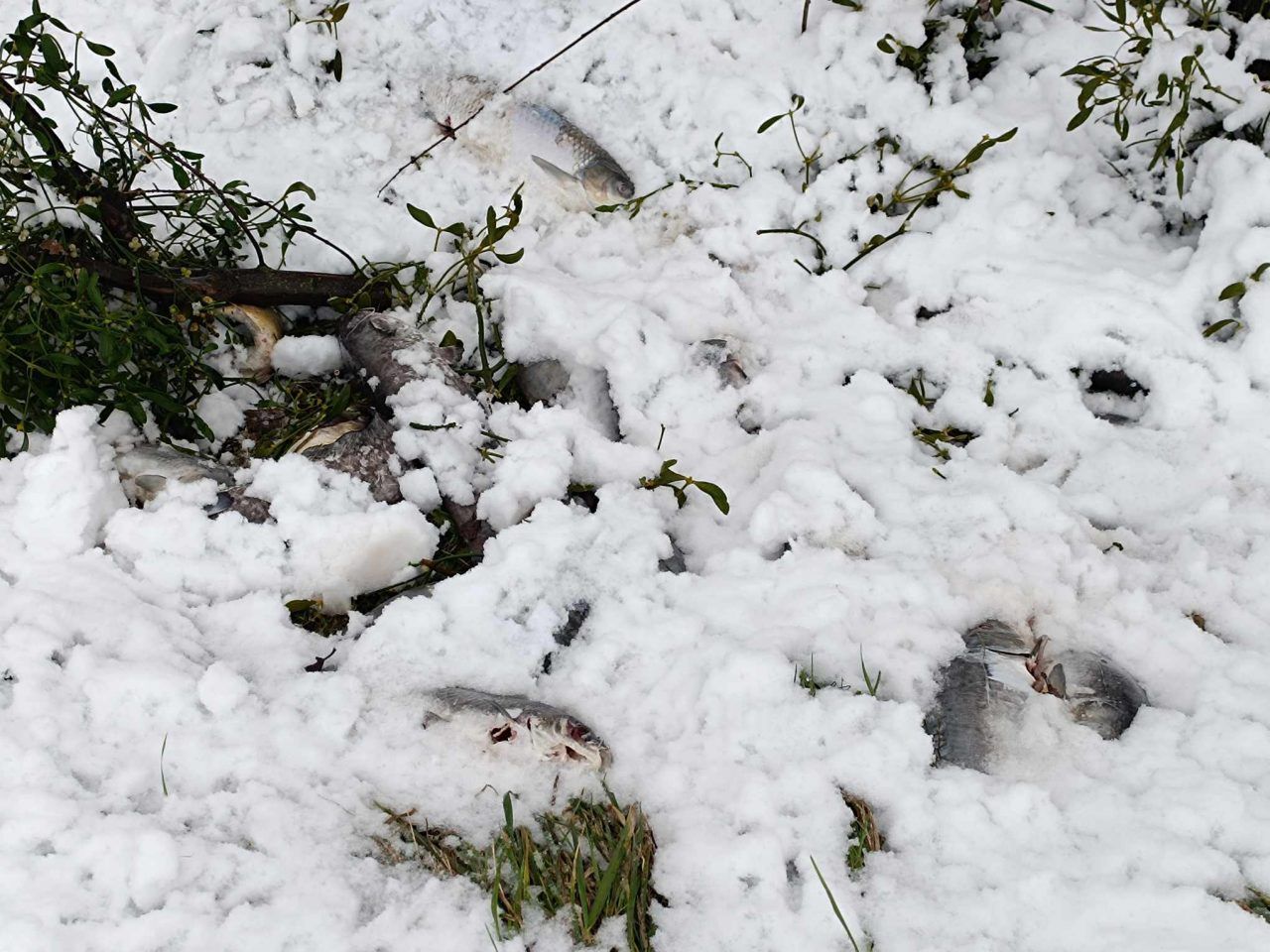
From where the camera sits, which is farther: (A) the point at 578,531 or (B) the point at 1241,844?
(A) the point at 578,531

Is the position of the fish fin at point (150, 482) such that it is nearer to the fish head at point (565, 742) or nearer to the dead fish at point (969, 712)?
the fish head at point (565, 742)

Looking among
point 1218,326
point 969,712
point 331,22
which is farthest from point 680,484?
point 331,22

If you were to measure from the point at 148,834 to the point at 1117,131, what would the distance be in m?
2.91

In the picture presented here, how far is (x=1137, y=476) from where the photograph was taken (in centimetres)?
239

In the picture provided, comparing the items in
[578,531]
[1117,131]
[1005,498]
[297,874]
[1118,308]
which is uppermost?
[1117,131]

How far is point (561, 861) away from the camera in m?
1.71

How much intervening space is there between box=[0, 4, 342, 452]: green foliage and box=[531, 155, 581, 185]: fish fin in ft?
2.43

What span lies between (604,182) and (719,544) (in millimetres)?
1266

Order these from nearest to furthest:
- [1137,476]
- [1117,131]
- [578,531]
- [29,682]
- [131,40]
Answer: [29,682] → [578,531] → [1137,476] → [1117,131] → [131,40]

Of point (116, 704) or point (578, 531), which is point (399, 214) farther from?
point (116, 704)

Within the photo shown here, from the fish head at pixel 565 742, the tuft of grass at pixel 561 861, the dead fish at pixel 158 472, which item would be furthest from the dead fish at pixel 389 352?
the tuft of grass at pixel 561 861

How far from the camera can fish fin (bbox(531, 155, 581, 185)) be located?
9.86 ft

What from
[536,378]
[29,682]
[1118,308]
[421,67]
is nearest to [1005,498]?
[1118,308]

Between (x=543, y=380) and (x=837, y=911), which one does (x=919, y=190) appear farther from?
(x=837, y=911)
